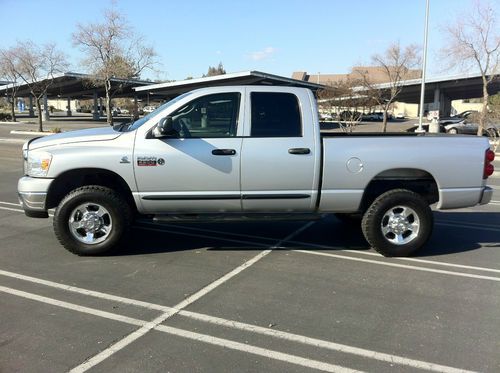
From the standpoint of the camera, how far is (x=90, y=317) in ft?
12.9

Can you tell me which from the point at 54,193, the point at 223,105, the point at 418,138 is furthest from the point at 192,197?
the point at 418,138

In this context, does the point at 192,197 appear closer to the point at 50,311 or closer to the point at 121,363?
the point at 50,311

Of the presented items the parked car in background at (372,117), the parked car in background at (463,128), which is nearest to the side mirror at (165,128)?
the parked car in background at (463,128)

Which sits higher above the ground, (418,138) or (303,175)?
(418,138)

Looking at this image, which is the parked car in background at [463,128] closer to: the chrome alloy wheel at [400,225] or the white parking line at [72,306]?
the chrome alloy wheel at [400,225]

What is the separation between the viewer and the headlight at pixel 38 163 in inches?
209

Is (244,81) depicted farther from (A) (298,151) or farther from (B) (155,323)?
(B) (155,323)

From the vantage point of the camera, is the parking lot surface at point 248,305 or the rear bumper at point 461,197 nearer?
the parking lot surface at point 248,305

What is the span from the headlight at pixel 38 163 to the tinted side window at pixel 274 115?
237 cm

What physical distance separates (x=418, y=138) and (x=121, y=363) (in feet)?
13.6

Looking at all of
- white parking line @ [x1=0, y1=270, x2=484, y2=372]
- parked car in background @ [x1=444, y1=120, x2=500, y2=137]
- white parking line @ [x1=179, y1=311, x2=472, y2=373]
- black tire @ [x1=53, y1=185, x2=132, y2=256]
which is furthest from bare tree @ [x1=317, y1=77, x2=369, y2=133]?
white parking line @ [x1=179, y1=311, x2=472, y2=373]

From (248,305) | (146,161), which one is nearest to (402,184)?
(248,305)

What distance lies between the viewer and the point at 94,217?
5461mm

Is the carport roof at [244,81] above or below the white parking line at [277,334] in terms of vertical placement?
above
